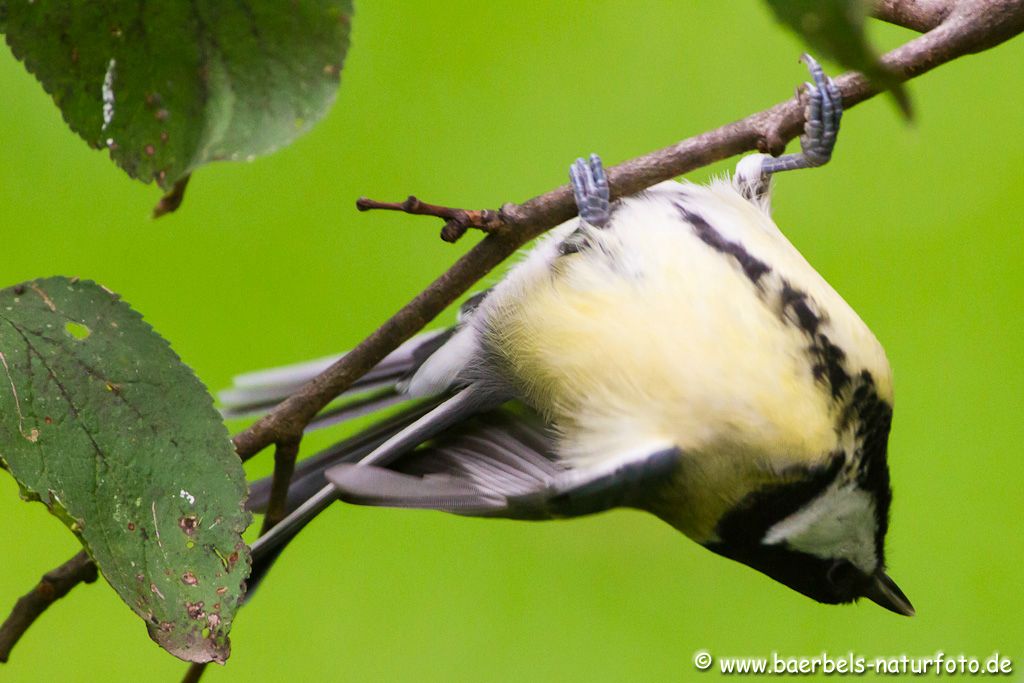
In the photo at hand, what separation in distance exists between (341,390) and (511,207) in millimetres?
208

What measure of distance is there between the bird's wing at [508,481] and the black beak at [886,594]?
0.29 m

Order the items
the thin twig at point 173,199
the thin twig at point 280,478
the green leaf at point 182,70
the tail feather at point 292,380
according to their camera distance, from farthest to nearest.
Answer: the tail feather at point 292,380 → the thin twig at point 280,478 → the thin twig at point 173,199 → the green leaf at point 182,70

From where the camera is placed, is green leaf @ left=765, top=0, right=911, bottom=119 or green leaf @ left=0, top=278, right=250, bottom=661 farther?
green leaf @ left=0, top=278, right=250, bottom=661

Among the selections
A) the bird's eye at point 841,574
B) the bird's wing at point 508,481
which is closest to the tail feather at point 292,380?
the bird's wing at point 508,481

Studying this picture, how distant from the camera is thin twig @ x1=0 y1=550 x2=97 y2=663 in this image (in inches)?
32.7

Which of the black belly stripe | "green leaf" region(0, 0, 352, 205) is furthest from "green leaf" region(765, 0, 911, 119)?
the black belly stripe

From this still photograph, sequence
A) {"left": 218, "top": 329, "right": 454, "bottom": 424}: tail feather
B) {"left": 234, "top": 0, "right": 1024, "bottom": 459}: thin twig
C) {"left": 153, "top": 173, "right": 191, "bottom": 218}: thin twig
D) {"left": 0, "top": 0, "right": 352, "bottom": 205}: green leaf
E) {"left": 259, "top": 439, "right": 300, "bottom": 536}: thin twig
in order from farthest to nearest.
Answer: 1. {"left": 218, "top": 329, "right": 454, "bottom": 424}: tail feather
2. {"left": 259, "top": 439, "right": 300, "bottom": 536}: thin twig
3. {"left": 234, "top": 0, "right": 1024, "bottom": 459}: thin twig
4. {"left": 153, "top": 173, "right": 191, "bottom": 218}: thin twig
5. {"left": 0, "top": 0, "right": 352, "bottom": 205}: green leaf

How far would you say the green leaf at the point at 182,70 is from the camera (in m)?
0.52

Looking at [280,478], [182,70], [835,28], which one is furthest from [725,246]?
[835,28]

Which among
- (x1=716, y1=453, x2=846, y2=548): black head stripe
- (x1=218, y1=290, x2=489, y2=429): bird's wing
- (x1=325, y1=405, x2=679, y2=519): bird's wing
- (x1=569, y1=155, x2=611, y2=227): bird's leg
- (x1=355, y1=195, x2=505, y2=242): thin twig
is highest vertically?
(x1=355, y1=195, x2=505, y2=242): thin twig

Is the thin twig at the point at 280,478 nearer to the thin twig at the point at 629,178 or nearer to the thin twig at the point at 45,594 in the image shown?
the thin twig at the point at 629,178

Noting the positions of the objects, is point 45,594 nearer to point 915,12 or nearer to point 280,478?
point 280,478

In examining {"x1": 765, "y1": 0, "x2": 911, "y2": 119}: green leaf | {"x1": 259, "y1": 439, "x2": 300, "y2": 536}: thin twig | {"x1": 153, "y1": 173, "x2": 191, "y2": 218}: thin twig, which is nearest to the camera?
{"x1": 765, "y1": 0, "x2": 911, "y2": 119}: green leaf

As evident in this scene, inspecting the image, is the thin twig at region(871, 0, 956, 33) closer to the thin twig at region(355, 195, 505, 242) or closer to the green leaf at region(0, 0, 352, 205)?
the thin twig at region(355, 195, 505, 242)
